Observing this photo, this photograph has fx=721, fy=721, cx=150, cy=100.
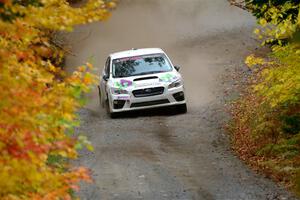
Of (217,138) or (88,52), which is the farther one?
(88,52)

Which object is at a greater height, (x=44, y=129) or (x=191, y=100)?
(x=44, y=129)

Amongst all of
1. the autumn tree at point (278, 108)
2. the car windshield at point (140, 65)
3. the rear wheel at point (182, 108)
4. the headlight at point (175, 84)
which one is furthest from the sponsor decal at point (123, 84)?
the autumn tree at point (278, 108)

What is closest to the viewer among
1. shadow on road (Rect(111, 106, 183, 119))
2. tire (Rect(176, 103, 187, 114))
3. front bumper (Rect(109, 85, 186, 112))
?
front bumper (Rect(109, 85, 186, 112))

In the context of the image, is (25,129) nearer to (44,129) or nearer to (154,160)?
(44,129)

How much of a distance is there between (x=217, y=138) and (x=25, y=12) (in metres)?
11.6

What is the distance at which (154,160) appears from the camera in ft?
46.5

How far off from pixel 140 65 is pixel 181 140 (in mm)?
4722

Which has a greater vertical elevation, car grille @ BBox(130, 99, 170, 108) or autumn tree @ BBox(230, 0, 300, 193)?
autumn tree @ BBox(230, 0, 300, 193)

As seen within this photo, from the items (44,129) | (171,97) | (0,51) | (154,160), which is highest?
(0,51)

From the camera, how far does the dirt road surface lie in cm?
1187

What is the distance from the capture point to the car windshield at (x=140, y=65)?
67.1ft

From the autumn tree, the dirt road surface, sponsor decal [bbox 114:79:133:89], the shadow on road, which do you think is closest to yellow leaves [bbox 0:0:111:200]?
the dirt road surface

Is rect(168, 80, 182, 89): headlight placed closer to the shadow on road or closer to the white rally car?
the white rally car

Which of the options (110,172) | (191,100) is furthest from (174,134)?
(191,100)
